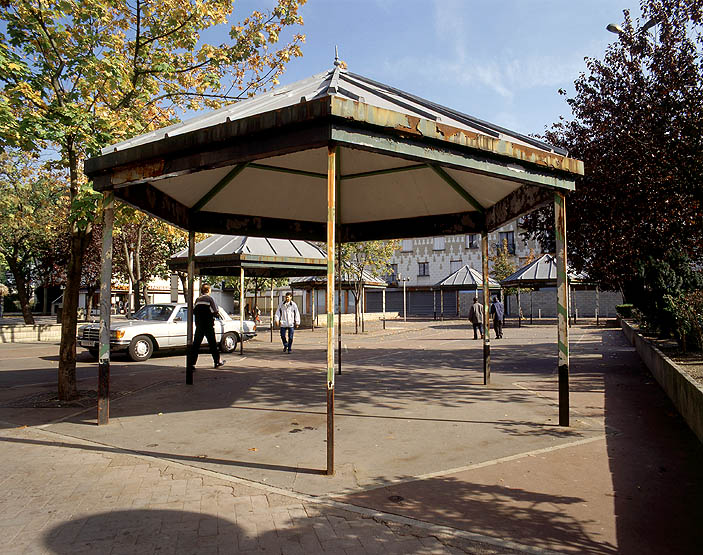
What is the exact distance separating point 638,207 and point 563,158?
482 cm

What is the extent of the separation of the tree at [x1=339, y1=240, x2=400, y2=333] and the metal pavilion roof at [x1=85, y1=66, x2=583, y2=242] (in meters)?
16.8

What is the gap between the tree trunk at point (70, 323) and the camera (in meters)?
7.46

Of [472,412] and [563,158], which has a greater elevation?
[563,158]

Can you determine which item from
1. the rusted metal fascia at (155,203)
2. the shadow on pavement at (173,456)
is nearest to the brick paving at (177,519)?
the shadow on pavement at (173,456)

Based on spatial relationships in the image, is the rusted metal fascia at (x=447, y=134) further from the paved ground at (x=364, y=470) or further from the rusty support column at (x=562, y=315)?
the paved ground at (x=364, y=470)

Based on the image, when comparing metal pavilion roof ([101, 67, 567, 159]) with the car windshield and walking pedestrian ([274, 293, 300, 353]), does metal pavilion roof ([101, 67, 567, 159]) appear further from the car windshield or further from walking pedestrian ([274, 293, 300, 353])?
walking pedestrian ([274, 293, 300, 353])

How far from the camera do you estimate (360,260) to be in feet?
95.0

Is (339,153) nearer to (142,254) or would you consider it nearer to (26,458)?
(26,458)

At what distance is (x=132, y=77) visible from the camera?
27.4ft

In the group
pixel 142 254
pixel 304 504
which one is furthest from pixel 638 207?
pixel 142 254

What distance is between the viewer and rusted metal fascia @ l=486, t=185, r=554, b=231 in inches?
261

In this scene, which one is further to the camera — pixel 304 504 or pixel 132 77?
pixel 132 77

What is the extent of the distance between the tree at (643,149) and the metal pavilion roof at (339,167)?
323 cm

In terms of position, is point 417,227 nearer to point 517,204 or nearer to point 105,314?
point 517,204
